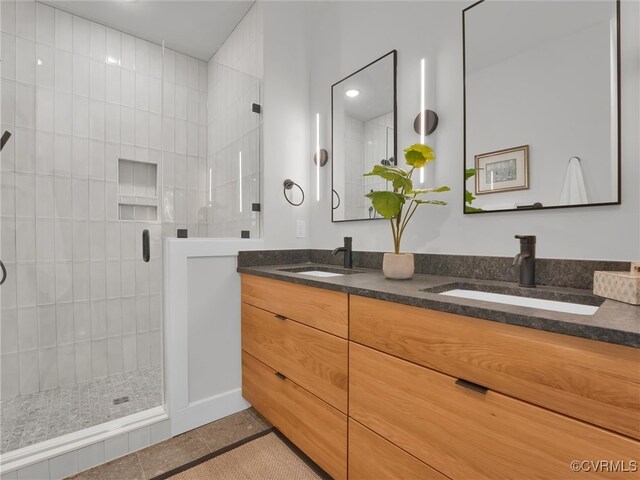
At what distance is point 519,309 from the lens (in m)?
0.72

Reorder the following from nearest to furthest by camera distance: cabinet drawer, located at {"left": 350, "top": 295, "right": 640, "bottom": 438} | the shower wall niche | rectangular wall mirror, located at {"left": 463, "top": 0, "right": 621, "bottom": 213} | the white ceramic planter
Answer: cabinet drawer, located at {"left": 350, "top": 295, "right": 640, "bottom": 438}
rectangular wall mirror, located at {"left": 463, "top": 0, "right": 621, "bottom": 213}
the white ceramic planter
the shower wall niche

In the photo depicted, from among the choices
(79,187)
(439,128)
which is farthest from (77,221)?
(439,128)

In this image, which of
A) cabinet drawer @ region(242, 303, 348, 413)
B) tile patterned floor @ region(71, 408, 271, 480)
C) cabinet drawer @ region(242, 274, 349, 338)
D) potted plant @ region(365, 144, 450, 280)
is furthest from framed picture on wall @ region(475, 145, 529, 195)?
tile patterned floor @ region(71, 408, 271, 480)

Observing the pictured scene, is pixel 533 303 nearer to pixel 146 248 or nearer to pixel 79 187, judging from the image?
pixel 146 248

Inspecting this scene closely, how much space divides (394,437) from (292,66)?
2252mm

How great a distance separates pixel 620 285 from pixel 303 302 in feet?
3.44

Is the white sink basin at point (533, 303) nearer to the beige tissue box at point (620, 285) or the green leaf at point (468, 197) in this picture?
the beige tissue box at point (620, 285)

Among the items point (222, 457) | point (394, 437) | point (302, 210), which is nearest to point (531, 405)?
point (394, 437)

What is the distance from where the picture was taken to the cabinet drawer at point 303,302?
115cm

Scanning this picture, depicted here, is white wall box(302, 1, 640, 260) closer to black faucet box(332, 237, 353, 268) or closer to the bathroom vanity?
black faucet box(332, 237, 353, 268)

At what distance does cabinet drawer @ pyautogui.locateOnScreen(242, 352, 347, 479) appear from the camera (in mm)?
1165

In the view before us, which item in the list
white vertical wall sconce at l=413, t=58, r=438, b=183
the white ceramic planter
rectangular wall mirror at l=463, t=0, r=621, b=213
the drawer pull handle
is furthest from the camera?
white vertical wall sconce at l=413, t=58, r=438, b=183

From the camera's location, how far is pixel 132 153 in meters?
2.32

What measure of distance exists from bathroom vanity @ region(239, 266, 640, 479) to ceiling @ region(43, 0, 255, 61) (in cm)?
212
